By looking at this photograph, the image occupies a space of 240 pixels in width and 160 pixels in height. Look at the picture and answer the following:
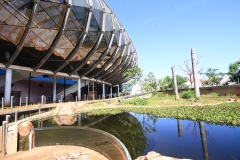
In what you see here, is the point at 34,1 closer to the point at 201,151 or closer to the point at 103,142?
the point at 103,142

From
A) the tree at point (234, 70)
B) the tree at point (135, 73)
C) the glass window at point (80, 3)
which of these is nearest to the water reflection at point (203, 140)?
the glass window at point (80, 3)

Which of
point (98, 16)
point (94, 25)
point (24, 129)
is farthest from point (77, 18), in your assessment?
point (24, 129)

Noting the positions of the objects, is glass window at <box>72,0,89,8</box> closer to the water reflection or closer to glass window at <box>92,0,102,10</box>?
glass window at <box>92,0,102,10</box>

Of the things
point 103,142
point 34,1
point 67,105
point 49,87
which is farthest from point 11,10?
point 49,87

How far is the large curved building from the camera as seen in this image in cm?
1423

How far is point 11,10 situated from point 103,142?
1490cm

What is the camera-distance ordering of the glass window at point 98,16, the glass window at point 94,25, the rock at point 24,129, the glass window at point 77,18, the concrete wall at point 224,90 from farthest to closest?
the concrete wall at point 224,90 < the glass window at point 94,25 < the glass window at point 98,16 < the glass window at point 77,18 < the rock at point 24,129

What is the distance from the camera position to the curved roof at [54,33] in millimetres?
14227

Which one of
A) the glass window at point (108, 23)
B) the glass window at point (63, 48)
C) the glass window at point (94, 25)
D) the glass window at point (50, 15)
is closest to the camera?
the glass window at point (50, 15)

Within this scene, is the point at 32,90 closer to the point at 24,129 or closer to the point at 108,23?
the point at 108,23

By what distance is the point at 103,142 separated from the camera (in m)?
6.79

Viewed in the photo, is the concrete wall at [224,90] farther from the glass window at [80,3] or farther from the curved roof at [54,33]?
the glass window at [80,3]

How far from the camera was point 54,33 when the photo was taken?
16859mm

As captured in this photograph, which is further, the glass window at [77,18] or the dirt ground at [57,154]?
the glass window at [77,18]
